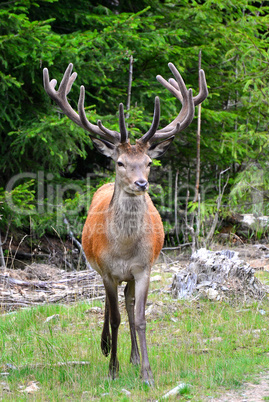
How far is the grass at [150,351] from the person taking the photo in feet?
14.2

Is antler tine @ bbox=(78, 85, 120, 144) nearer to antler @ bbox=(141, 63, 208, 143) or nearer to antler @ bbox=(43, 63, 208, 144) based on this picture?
antler @ bbox=(43, 63, 208, 144)

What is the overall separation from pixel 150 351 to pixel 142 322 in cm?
80

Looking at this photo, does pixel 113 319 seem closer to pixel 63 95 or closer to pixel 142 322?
pixel 142 322

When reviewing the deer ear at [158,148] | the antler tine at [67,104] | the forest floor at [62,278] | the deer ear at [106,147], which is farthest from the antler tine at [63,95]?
the forest floor at [62,278]

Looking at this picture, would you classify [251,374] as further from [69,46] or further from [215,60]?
[215,60]

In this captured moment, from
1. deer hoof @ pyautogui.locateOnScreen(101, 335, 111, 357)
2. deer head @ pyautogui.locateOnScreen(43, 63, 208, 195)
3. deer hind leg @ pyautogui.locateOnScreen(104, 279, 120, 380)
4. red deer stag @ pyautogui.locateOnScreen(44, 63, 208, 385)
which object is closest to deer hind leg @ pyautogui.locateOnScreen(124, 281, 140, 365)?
red deer stag @ pyautogui.locateOnScreen(44, 63, 208, 385)

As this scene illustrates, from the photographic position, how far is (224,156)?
1120 centimetres

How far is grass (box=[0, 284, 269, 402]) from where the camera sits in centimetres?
432

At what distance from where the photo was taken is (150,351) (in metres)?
5.36

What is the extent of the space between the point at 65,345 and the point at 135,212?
4.78ft

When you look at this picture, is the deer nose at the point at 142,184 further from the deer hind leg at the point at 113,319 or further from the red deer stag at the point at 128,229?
the deer hind leg at the point at 113,319

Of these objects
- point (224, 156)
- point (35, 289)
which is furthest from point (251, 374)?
point (224, 156)

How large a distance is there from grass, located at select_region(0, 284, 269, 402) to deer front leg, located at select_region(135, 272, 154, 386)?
0.28ft

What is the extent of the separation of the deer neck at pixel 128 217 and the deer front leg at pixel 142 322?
0.40 meters
